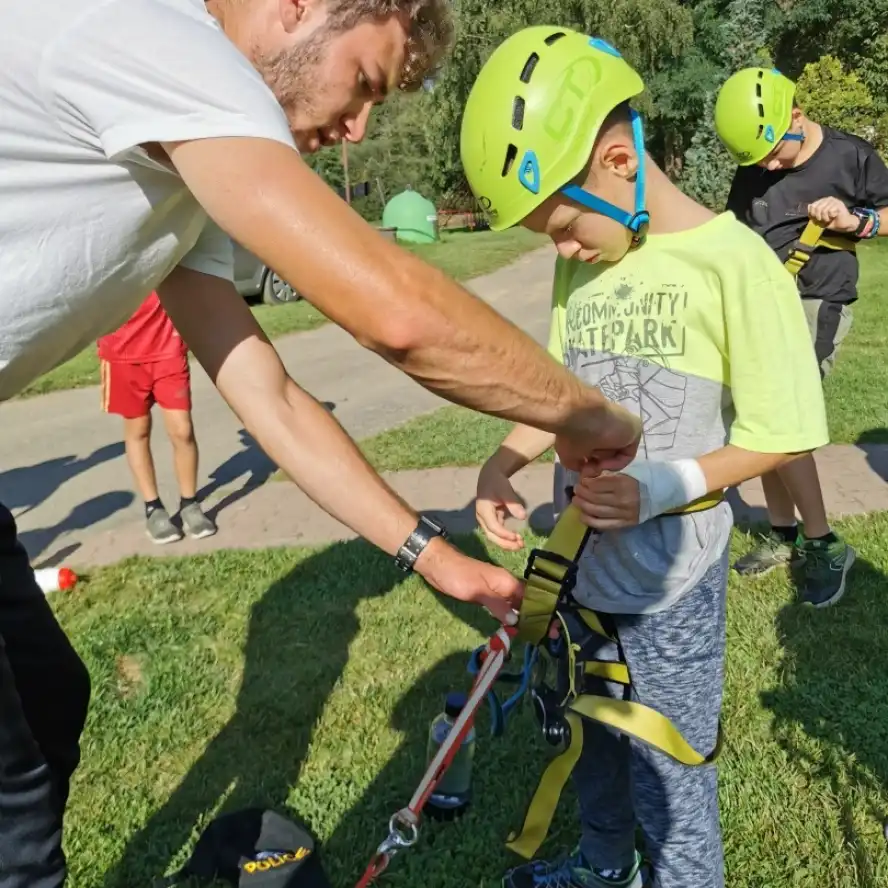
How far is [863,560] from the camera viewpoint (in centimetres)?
423

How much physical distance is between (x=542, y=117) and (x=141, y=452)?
4017 mm

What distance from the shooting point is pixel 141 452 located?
514 cm

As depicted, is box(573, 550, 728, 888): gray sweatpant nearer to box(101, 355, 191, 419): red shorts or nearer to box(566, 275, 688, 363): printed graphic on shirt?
box(566, 275, 688, 363): printed graphic on shirt

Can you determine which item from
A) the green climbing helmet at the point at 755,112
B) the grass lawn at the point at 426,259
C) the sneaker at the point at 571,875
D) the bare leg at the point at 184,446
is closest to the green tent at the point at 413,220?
the grass lawn at the point at 426,259

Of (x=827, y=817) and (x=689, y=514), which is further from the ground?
(x=689, y=514)

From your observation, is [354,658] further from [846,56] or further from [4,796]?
[846,56]

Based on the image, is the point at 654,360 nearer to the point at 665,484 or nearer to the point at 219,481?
the point at 665,484

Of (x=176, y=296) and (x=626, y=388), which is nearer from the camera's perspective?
(x=626, y=388)

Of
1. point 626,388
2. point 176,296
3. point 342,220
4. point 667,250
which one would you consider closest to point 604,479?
point 626,388

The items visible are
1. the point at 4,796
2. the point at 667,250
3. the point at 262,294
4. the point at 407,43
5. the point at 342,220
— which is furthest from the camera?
the point at 262,294

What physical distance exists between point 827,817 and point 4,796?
2.31m

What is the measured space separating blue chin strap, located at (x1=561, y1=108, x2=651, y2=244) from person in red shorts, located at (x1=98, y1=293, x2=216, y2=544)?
364 centimetres

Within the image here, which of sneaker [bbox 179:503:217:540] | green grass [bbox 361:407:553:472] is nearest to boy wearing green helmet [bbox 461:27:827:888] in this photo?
sneaker [bbox 179:503:217:540]

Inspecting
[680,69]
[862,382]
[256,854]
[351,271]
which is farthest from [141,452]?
[680,69]
